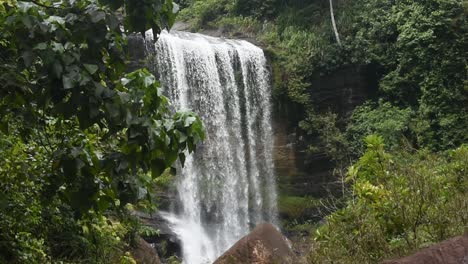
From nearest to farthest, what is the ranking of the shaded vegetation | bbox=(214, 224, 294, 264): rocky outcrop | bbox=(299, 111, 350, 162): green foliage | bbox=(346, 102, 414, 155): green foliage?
bbox=(214, 224, 294, 264): rocky outcrop
bbox=(346, 102, 414, 155): green foliage
the shaded vegetation
bbox=(299, 111, 350, 162): green foliage

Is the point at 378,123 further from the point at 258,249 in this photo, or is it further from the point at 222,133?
the point at 258,249

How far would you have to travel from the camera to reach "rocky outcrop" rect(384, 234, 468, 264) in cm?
381

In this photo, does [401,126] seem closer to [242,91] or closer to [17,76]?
[242,91]

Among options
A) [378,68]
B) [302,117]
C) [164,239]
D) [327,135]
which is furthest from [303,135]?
[164,239]

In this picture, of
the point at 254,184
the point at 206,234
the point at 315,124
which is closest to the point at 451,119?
the point at 315,124

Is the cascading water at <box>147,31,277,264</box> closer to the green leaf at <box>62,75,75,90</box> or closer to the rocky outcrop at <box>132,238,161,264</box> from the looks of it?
the rocky outcrop at <box>132,238,161,264</box>

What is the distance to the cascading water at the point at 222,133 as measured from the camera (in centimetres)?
1675

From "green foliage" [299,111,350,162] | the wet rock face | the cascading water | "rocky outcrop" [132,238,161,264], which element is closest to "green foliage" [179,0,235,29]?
the cascading water

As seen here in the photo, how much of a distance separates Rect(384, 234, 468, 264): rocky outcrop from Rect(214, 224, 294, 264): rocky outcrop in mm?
5251

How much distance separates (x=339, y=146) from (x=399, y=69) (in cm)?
305

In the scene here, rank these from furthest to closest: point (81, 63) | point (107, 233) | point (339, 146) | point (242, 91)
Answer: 1. point (242, 91)
2. point (339, 146)
3. point (107, 233)
4. point (81, 63)

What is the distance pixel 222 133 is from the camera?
711 inches

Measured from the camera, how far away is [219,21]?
76.6 ft

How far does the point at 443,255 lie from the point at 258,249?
19.1 feet
